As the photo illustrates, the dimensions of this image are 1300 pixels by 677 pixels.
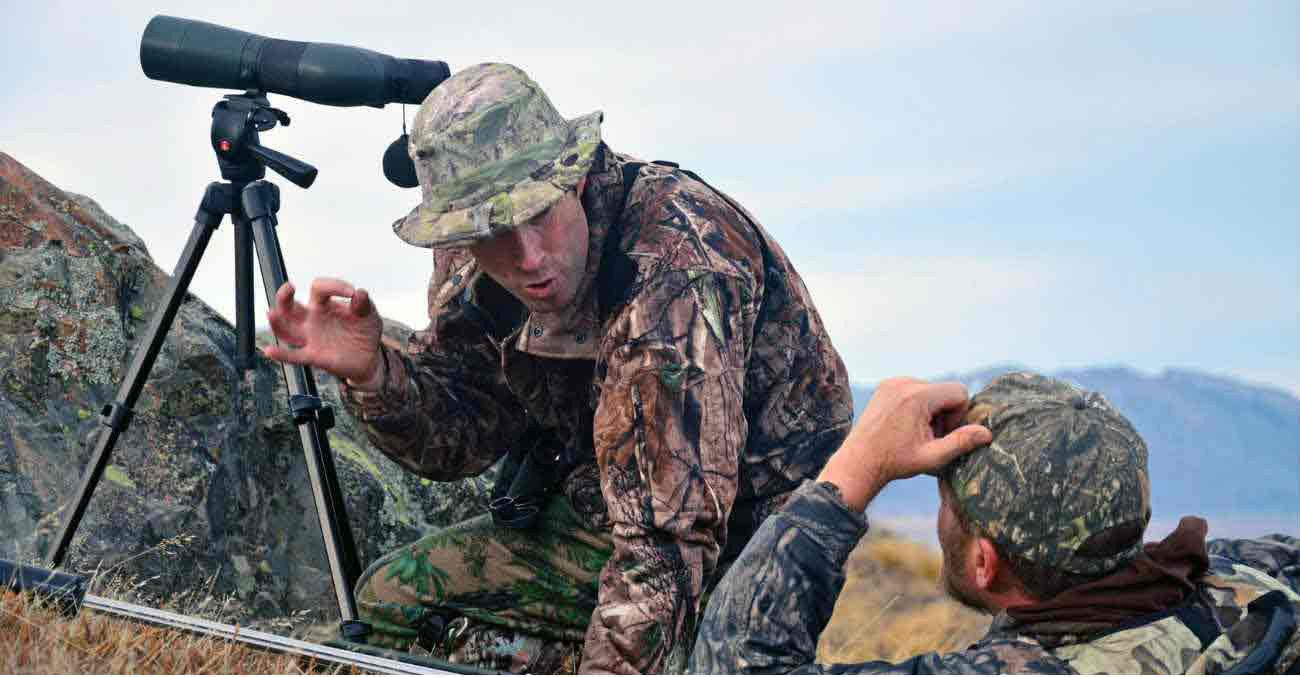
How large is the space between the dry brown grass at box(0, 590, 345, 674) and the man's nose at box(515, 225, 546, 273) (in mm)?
1309

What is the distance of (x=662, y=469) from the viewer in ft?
13.3

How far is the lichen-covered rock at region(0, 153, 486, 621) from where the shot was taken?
5844mm

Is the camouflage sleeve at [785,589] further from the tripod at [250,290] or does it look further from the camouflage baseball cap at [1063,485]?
the tripod at [250,290]

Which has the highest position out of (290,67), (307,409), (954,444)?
(290,67)

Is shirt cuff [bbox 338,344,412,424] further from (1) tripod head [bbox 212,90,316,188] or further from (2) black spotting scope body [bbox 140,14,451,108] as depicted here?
(2) black spotting scope body [bbox 140,14,451,108]

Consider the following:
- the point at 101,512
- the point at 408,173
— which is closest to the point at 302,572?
the point at 101,512

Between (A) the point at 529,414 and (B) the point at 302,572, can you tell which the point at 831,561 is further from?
(B) the point at 302,572

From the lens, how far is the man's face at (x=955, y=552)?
3.08 meters

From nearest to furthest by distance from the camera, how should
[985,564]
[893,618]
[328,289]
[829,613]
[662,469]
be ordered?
1. [985,564]
2. [829,613]
3. [662,469]
4. [328,289]
5. [893,618]

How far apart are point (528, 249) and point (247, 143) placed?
1.44 m

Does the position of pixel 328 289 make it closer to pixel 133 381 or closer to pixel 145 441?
pixel 133 381


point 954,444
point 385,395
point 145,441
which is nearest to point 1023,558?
point 954,444

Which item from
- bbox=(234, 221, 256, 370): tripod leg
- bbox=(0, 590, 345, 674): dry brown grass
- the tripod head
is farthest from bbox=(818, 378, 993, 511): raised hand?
bbox=(234, 221, 256, 370): tripod leg

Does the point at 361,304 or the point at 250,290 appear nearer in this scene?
the point at 361,304
